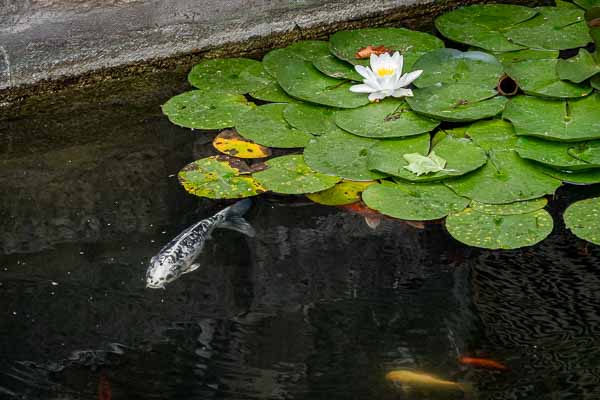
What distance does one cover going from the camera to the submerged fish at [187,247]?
2.49 meters

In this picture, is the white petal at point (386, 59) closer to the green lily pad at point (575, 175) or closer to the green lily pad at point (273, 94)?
the green lily pad at point (273, 94)

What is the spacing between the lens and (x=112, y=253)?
263 cm

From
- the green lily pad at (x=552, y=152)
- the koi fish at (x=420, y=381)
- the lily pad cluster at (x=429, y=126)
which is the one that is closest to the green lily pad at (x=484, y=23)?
the lily pad cluster at (x=429, y=126)

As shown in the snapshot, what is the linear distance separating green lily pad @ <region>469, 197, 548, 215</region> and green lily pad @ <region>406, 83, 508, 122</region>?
0.39 meters

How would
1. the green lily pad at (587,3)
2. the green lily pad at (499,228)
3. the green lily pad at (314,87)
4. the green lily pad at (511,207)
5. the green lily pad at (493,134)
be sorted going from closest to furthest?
the green lily pad at (499,228)
the green lily pad at (511,207)
the green lily pad at (493,134)
the green lily pad at (314,87)
the green lily pad at (587,3)

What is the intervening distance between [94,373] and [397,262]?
0.89 metres

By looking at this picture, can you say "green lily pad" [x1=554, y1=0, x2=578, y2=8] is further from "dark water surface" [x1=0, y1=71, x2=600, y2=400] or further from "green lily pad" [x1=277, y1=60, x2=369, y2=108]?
"dark water surface" [x1=0, y1=71, x2=600, y2=400]

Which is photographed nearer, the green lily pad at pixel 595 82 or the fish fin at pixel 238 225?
the fish fin at pixel 238 225

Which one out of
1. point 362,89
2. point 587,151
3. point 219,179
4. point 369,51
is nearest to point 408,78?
point 362,89

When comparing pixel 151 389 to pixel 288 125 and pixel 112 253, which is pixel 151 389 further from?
pixel 288 125

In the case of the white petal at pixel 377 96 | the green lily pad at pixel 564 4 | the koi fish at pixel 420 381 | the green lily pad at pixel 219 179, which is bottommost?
the koi fish at pixel 420 381

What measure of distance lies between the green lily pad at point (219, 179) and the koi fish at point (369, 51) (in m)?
0.69

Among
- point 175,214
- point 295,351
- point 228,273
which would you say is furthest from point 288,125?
point 295,351

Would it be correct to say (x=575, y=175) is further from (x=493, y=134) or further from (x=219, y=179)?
(x=219, y=179)
